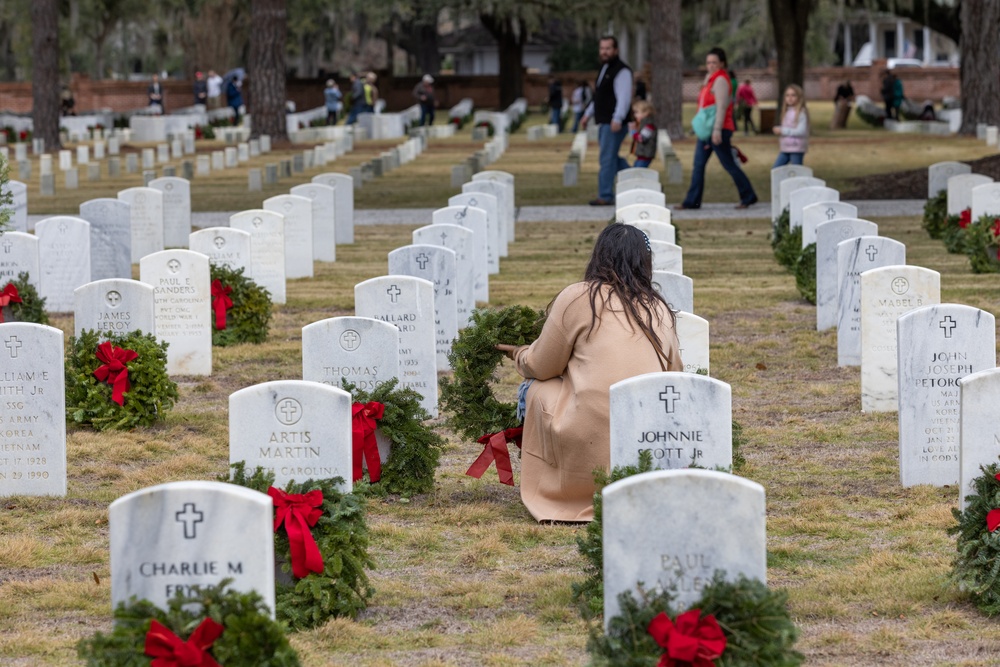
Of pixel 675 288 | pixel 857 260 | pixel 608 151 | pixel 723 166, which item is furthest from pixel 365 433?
pixel 723 166

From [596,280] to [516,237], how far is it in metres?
12.8

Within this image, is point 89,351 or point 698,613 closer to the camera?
point 698,613

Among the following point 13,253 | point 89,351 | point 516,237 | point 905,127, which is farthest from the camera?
point 905,127

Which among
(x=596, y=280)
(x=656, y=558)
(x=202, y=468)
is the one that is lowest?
(x=202, y=468)

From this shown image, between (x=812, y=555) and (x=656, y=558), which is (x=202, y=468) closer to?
(x=812, y=555)

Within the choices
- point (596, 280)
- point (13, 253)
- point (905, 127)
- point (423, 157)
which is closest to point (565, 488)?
point (596, 280)

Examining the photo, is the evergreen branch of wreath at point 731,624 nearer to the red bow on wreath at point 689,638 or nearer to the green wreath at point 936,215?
the red bow on wreath at point 689,638

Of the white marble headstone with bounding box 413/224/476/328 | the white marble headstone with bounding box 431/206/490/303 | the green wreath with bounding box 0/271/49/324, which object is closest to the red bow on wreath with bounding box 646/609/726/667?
the white marble headstone with bounding box 413/224/476/328

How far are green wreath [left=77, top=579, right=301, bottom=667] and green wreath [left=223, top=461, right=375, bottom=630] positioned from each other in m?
1.03

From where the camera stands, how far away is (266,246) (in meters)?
14.3

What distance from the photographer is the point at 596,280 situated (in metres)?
7.49

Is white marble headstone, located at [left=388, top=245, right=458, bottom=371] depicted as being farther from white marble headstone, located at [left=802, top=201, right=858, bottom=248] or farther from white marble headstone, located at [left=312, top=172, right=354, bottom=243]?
white marble headstone, located at [left=312, top=172, right=354, bottom=243]

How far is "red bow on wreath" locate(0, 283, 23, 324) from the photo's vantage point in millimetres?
11906

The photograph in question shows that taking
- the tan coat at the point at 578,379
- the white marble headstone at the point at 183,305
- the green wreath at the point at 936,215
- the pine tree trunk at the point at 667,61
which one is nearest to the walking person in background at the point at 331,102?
the pine tree trunk at the point at 667,61
